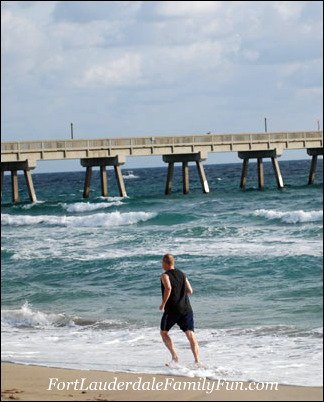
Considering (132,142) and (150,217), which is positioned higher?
(132,142)

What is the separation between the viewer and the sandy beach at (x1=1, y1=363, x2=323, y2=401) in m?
9.59

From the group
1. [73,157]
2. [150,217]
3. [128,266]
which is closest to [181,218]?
[150,217]

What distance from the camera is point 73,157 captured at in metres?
43.6

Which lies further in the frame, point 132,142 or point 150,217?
point 132,142

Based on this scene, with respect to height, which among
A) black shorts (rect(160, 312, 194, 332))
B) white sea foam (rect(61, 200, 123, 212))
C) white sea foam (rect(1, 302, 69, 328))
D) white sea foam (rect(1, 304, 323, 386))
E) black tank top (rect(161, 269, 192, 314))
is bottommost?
white sea foam (rect(61, 200, 123, 212))

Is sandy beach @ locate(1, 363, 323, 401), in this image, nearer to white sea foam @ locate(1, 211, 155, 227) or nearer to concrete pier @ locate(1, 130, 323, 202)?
white sea foam @ locate(1, 211, 155, 227)

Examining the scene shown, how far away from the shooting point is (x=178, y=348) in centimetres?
1323

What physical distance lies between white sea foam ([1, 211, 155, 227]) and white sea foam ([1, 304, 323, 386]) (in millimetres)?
21687

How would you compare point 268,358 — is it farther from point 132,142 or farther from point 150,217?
point 132,142

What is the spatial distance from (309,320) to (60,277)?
8240mm

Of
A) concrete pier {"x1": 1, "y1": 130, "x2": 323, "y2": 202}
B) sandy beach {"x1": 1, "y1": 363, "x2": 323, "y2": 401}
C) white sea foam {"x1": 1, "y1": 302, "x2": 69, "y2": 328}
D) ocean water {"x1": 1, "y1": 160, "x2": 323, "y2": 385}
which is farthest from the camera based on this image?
concrete pier {"x1": 1, "y1": 130, "x2": 323, "y2": 202}

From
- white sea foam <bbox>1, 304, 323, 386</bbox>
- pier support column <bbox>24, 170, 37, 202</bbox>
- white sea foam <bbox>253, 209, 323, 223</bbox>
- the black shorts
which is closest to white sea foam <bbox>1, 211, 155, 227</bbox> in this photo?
pier support column <bbox>24, 170, 37, 202</bbox>

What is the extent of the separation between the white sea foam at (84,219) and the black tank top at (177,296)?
82.9ft

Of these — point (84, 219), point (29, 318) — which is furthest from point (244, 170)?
point (29, 318)
